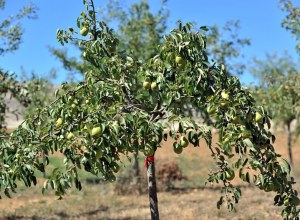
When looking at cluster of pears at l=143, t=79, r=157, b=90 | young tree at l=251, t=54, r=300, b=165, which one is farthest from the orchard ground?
cluster of pears at l=143, t=79, r=157, b=90

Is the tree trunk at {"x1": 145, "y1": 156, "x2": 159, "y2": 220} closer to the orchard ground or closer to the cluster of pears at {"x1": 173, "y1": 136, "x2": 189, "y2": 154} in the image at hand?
the cluster of pears at {"x1": 173, "y1": 136, "x2": 189, "y2": 154}

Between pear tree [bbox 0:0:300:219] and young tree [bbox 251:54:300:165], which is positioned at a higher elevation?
young tree [bbox 251:54:300:165]

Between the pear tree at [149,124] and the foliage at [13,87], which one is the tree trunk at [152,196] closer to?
the pear tree at [149,124]

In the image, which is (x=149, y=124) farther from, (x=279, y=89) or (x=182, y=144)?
(x=279, y=89)

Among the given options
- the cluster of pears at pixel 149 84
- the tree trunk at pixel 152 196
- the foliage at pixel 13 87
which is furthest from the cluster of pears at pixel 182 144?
the foliage at pixel 13 87

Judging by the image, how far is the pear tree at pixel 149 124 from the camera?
3.55 m

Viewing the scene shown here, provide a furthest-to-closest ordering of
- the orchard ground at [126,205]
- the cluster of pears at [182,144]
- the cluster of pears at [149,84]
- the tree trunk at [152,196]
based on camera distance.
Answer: the orchard ground at [126,205], the tree trunk at [152,196], the cluster of pears at [149,84], the cluster of pears at [182,144]

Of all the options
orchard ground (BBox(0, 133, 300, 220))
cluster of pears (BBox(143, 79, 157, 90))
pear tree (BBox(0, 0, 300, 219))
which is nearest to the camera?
pear tree (BBox(0, 0, 300, 219))

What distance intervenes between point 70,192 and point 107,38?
611 inches

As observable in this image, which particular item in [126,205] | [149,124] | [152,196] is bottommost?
[126,205]

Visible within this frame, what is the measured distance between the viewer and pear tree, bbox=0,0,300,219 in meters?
3.55

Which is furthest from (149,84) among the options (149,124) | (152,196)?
(152,196)

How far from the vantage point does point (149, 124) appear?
3682 mm

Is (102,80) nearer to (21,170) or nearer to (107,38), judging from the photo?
(107,38)
